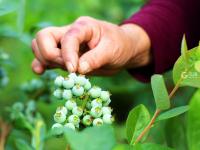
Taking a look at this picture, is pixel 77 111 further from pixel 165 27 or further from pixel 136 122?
pixel 165 27

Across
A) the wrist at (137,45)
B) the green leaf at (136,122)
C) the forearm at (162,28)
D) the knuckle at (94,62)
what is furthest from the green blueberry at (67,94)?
the forearm at (162,28)

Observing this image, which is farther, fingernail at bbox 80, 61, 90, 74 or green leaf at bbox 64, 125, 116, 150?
fingernail at bbox 80, 61, 90, 74

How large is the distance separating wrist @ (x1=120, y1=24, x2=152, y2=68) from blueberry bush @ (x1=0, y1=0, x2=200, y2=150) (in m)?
0.13

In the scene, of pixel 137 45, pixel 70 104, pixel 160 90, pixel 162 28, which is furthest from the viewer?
pixel 162 28

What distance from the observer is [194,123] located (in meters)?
0.57

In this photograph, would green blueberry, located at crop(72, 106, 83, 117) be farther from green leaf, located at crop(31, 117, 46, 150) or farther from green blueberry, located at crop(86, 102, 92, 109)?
green leaf, located at crop(31, 117, 46, 150)

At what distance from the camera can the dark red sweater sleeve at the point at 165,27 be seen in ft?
5.04

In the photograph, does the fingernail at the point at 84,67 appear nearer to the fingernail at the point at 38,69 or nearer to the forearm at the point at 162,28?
the fingernail at the point at 38,69

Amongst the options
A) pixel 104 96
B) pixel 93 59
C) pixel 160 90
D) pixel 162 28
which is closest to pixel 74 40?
pixel 93 59

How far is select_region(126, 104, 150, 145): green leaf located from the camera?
73 centimetres

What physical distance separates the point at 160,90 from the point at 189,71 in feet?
0.15

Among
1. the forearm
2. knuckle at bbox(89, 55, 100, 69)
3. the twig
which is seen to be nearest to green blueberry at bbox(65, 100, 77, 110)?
knuckle at bbox(89, 55, 100, 69)

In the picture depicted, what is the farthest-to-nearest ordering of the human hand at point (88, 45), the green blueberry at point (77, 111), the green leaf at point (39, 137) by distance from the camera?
the human hand at point (88, 45) → the green leaf at point (39, 137) → the green blueberry at point (77, 111)

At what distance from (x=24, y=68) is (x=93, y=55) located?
125cm
